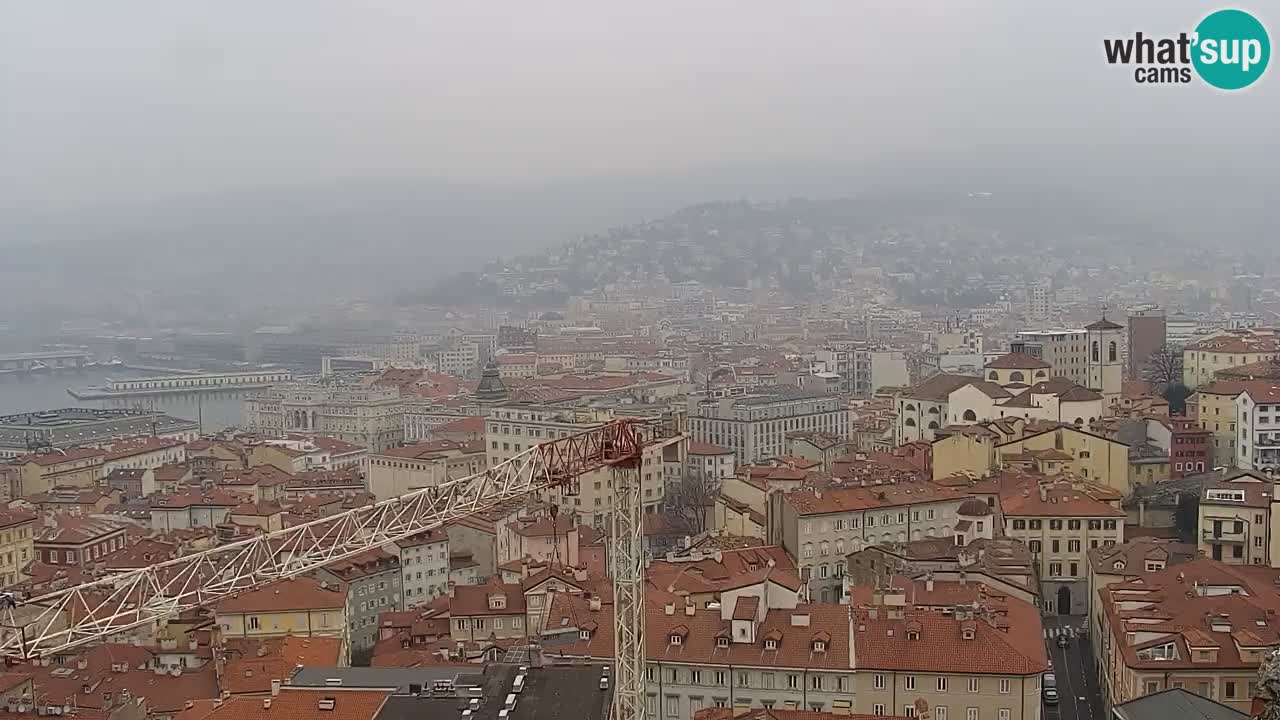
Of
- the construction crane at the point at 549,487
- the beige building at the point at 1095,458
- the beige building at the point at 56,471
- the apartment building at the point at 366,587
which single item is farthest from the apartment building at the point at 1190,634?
the beige building at the point at 56,471

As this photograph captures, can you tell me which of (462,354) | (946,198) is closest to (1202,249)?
(946,198)

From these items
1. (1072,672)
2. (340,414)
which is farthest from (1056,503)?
(340,414)

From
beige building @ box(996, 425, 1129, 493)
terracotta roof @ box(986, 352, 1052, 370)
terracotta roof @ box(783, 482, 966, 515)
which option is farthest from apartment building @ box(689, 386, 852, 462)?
terracotta roof @ box(783, 482, 966, 515)

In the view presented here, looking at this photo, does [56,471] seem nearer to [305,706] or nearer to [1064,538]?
[1064,538]

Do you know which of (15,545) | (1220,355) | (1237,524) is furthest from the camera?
(1220,355)

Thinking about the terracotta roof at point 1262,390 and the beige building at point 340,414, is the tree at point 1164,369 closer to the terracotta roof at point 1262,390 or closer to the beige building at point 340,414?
the terracotta roof at point 1262,390
